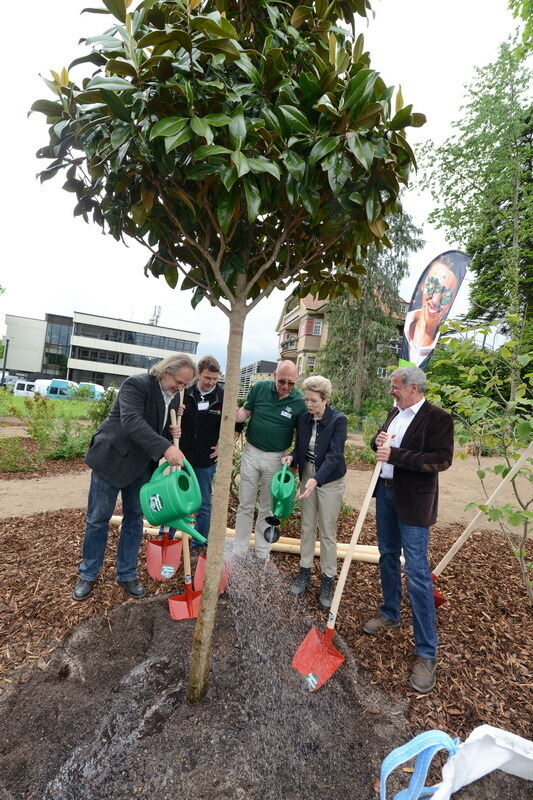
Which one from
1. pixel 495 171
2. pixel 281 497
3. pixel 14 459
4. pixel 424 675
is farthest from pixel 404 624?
pixel 495 171

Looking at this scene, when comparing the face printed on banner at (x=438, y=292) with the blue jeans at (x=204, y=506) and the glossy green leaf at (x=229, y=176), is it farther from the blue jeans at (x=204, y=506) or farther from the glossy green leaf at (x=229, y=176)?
the glossy green leaf at (x=229, y=176)

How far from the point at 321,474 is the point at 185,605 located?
135 cm

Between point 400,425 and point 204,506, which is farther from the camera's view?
point 204,506

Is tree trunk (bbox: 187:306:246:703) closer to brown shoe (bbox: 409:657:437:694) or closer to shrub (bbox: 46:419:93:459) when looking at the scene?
brown shoe (bbox: 409:657:437:694)

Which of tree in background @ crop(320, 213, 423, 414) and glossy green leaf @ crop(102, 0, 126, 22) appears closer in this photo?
glossy green leaf @ crop(102, 0, 126, 22)

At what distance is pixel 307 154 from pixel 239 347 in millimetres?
892

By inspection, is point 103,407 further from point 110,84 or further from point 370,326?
point 370,326

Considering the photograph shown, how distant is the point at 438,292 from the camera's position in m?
3.66

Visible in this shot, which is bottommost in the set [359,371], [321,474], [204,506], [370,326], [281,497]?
[204,506]

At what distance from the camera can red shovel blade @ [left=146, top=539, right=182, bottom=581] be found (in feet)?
9.53

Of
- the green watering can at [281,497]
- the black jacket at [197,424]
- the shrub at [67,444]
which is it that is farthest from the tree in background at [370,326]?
the green watering can at [281,497]

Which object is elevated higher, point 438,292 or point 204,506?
point 438,292

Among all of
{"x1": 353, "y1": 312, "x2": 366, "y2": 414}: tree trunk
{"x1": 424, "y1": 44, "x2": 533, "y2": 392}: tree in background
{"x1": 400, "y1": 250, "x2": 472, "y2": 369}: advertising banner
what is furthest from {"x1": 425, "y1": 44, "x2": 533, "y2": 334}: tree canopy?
{"x1": 400, "y1": 250, "x2": 472, "y2": 369}: advertising banner

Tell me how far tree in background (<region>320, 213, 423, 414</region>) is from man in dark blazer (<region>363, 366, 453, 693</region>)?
57.0 feet
